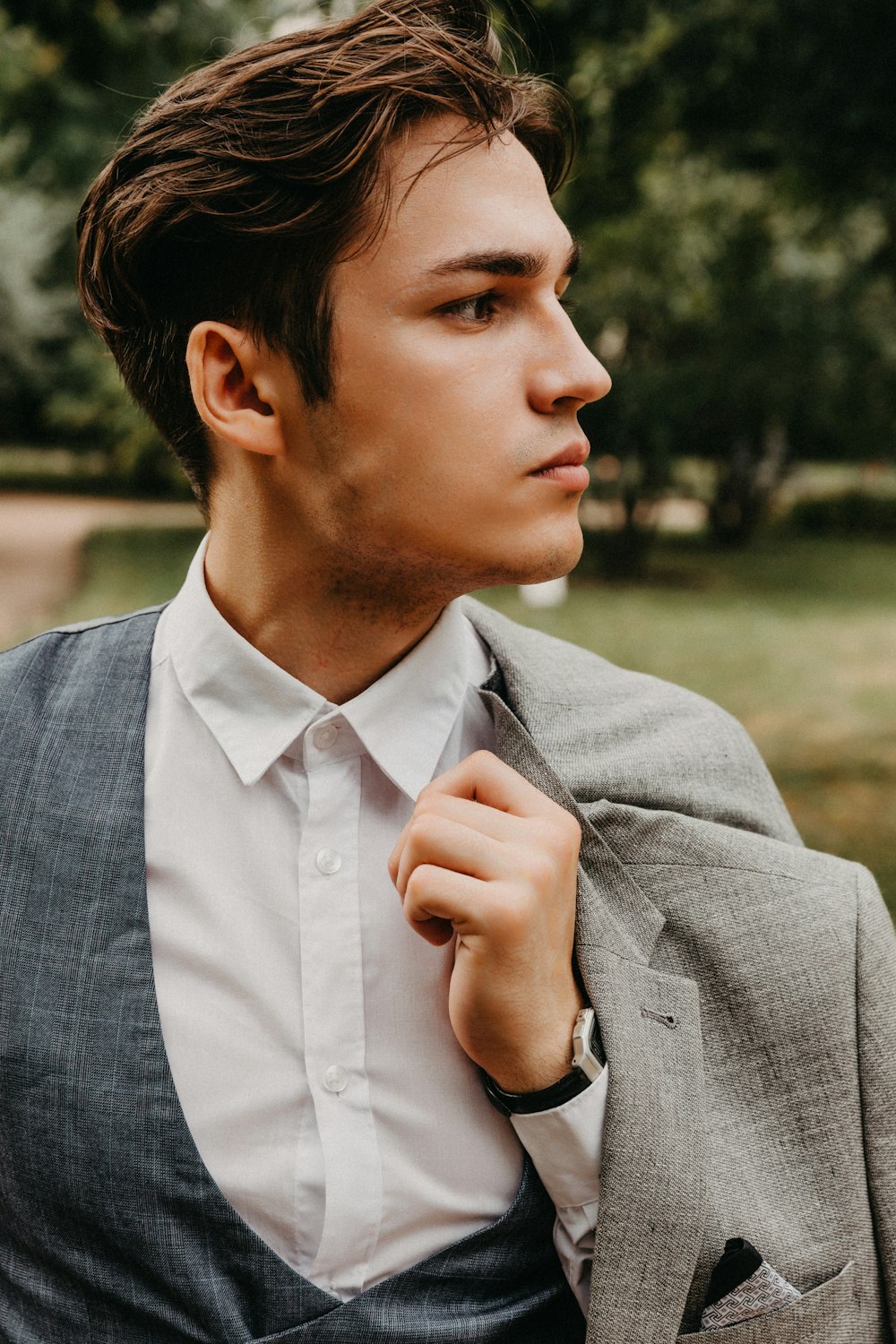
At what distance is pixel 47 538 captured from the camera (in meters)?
20.7

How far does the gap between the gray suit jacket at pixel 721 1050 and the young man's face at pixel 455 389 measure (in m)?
0.30

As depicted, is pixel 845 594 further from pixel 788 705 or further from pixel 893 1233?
pixel 893 1233

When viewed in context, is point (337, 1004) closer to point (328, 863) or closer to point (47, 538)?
point (328, 863)

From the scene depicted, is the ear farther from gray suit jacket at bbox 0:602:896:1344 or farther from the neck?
gray suit jacket at bbox 0:602:896:1344

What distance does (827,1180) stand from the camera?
1674 mm

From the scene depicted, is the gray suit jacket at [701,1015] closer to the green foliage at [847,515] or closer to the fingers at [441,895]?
the fingers at [441,895]

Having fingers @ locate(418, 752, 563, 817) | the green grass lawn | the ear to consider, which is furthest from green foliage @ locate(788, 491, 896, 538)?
fingers @ locate(418, 752, 563, 817)

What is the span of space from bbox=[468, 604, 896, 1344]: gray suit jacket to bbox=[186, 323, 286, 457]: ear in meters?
0.54

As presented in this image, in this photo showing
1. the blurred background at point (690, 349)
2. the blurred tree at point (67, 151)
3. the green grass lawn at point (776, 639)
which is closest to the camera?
the blurred background at point (690, 349)

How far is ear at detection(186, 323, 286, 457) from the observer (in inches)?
70.6

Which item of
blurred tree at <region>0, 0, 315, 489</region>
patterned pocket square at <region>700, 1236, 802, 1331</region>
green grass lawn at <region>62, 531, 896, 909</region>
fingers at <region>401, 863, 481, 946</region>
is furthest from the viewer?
green grass lawn at <region>62, 531, 896, 909</region>

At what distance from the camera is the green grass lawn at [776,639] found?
790cm

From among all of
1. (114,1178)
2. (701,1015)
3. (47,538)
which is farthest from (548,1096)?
(47,538)

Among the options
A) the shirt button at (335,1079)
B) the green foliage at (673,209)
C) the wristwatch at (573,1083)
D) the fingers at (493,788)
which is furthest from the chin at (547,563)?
the green foliage at (673,209)
